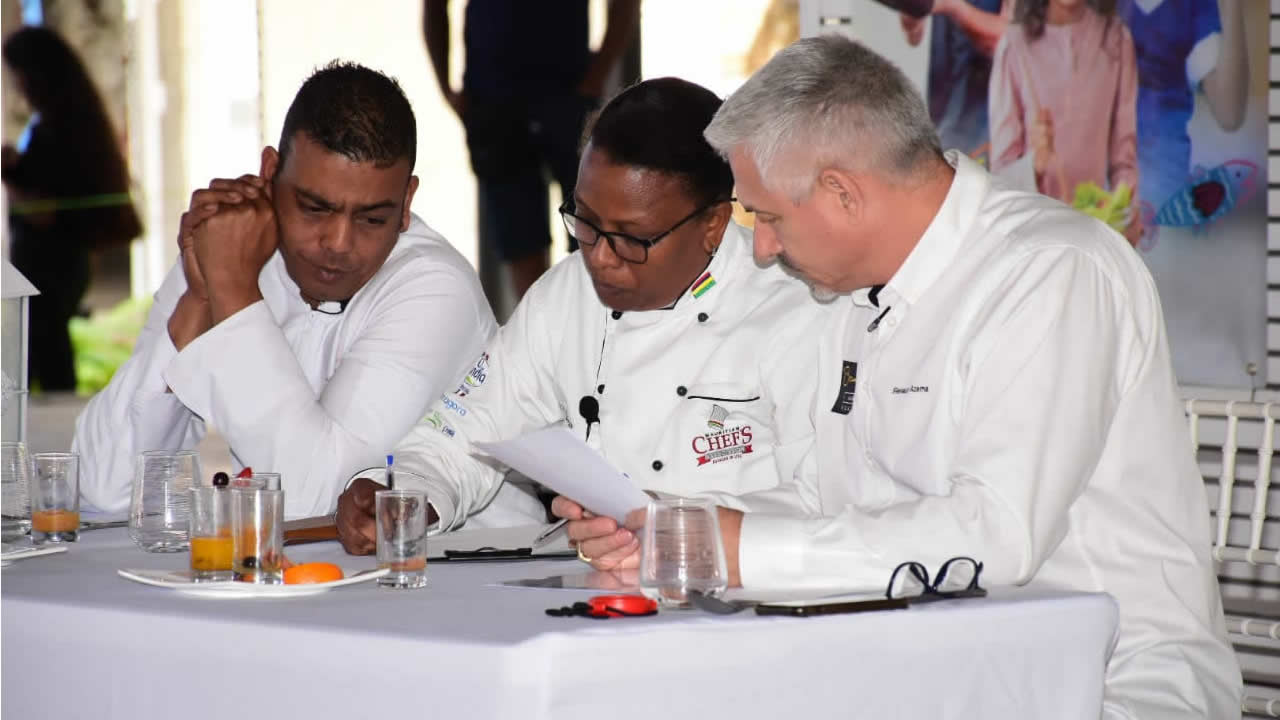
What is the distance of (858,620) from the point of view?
1.62 metres

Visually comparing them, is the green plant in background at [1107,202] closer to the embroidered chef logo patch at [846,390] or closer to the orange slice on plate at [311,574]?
the embroidered chef logo patch at [846,390]

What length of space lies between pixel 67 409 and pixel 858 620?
6.92m

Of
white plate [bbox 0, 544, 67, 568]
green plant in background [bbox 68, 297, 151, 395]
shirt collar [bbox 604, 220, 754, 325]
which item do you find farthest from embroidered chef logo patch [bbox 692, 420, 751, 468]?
green plant in background [bbox 68, 297, 151, 395]

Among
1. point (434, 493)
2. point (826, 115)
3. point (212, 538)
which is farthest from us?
point (434, 493)

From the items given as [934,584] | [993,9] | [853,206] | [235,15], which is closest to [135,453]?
[853,206]

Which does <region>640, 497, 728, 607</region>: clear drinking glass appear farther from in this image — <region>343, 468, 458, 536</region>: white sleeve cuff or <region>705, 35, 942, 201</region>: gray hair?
<region>343, 468, 458, 536</region>: white sleeve cuff

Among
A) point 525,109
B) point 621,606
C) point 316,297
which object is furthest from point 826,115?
point 525,109

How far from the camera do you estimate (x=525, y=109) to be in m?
6.63

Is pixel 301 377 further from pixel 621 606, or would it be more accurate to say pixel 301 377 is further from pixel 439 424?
pixel 621 606

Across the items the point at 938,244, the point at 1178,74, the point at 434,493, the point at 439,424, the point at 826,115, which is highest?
the point at 1178,74

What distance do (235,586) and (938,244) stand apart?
1076 millimetres

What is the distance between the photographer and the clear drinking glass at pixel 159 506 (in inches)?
88.4

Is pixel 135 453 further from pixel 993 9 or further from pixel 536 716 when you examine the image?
pixel 993 9

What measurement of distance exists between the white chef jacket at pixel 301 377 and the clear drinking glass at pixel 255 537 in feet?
2.70
